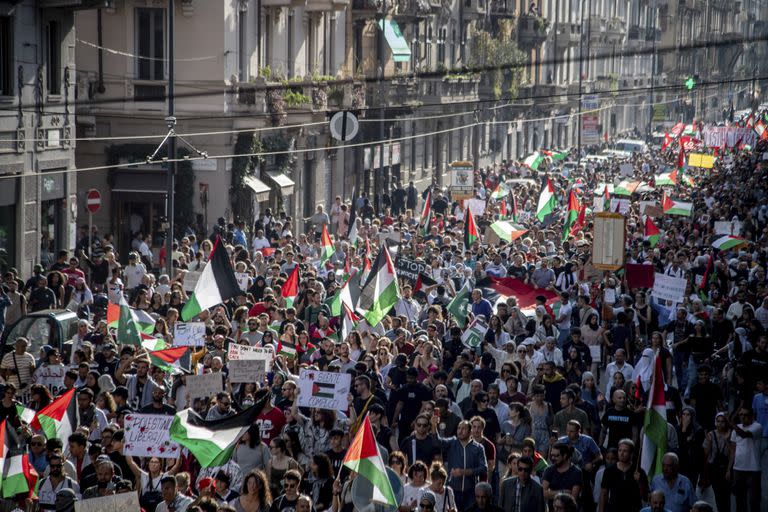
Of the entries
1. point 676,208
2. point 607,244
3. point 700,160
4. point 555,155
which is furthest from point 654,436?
point 555,155

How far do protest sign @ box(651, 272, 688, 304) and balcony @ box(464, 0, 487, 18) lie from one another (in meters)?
49.7

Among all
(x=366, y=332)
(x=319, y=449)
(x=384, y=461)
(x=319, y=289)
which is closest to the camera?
(x=384, y=461)

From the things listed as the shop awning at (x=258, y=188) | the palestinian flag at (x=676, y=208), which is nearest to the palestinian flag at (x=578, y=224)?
the palestinian flag at (x=676, y=208)

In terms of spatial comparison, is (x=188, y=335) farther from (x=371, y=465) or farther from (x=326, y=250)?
(x=326, y=250)

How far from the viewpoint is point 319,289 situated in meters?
21.1

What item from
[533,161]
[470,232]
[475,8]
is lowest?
[533,161]

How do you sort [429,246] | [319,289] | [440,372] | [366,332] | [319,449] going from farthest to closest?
[429,246] < [319,289] < [366,332] < [440,372] < [319,449]

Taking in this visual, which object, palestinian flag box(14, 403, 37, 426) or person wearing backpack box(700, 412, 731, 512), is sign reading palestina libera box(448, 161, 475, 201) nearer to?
→ person wearing backpack box(700, 412, 731, 512)

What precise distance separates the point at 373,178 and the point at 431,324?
3579cm

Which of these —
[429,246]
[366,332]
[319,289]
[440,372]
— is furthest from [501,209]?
[440,372]

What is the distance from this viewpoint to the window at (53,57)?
30.6 metres

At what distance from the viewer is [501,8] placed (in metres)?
73.9

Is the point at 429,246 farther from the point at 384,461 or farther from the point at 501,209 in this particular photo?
the point at 384,461

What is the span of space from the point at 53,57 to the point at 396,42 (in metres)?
24.3
